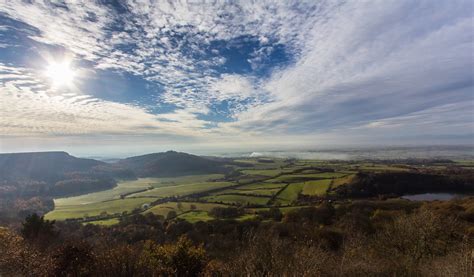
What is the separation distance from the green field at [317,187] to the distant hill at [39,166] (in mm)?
134512

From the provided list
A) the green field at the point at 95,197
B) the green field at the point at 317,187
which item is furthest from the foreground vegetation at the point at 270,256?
the green field at the point at 95,197

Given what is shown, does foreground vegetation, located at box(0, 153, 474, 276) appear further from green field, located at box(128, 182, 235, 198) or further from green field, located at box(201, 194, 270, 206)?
green field, located at box(128, 182, 235, 198)

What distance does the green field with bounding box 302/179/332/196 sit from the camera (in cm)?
6450

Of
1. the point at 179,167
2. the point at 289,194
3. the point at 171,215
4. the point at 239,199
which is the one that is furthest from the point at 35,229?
the point at 179,167

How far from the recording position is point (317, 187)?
6894 cm

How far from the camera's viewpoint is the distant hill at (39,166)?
14038cm

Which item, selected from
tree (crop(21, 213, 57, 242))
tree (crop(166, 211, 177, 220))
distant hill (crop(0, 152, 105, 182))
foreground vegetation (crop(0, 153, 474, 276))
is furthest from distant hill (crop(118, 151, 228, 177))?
tree (crop(21, 213, 57, 242))

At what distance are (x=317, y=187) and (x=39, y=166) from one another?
165 m

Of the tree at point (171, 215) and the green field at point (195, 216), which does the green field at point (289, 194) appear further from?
the tree at point (171, 215)


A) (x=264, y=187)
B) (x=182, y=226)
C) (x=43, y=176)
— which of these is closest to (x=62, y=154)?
(x=43, y=176)

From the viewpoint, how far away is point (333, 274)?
456 inches

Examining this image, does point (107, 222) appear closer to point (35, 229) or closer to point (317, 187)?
point (35, 229)

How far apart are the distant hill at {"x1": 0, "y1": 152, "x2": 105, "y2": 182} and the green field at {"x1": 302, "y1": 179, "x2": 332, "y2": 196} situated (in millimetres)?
134512

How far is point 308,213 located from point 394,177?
50.6 metres
